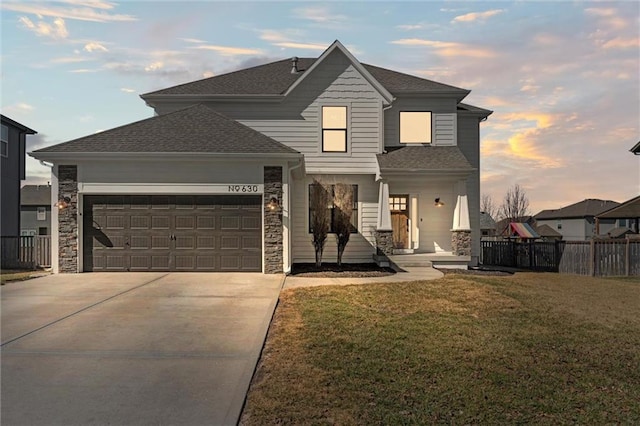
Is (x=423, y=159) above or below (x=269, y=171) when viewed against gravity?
above

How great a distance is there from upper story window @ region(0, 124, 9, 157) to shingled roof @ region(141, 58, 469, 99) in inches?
434

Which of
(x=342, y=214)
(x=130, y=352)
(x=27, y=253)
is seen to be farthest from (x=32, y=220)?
(x=130, y=352)

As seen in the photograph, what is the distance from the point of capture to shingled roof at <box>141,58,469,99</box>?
667 inches

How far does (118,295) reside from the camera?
9570 mm

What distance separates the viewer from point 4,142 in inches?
883

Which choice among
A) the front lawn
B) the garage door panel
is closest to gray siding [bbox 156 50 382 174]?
the garage door panel

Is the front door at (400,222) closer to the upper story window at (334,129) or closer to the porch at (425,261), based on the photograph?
the porch at (425,261)

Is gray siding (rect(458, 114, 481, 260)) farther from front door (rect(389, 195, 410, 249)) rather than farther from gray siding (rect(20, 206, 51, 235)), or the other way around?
gray siding (rect(20, 206, 51, 235))

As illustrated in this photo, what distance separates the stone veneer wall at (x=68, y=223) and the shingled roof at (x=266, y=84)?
5.12m

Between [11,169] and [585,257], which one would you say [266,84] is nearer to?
[585,257]

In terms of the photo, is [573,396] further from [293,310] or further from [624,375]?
[293,310]

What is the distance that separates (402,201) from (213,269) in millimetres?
8036

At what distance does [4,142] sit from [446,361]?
25.2 meters

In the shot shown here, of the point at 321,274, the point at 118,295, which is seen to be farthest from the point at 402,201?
the point at 118,295
